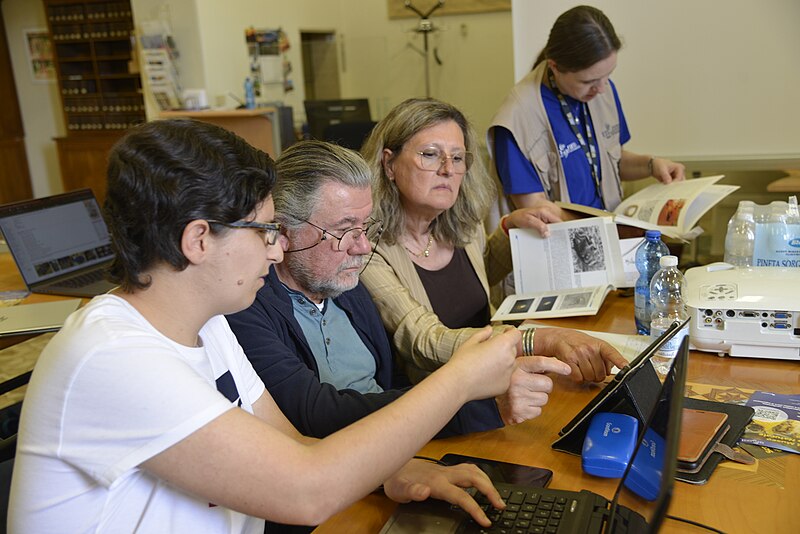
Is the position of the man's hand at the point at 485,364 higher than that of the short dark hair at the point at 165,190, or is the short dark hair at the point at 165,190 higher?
the short dark hair at the point at 165,190

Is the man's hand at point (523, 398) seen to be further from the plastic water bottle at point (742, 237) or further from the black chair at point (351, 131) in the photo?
the black chair at point (351, 131)

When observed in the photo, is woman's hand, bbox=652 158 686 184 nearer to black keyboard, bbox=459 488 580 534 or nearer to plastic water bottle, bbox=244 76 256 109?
black keyboard, bbox=459 488 580 534

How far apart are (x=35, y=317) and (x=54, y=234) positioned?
0.55 m

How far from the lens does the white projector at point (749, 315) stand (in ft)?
5.20

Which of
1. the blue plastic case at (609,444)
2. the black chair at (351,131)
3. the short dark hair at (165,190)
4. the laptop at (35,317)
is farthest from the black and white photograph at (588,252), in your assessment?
the black chair at (351,131)

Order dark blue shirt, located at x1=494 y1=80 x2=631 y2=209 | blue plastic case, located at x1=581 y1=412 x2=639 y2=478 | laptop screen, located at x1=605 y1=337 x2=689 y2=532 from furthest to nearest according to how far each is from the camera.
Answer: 1. dark blue shirt, located at x1=494 y1=80 x2=631 y2=209
2. blue plastic case, located at x1=581 y1=412 x2=639 y2=478
3. laptop screen, located at x1=605 y1=337 x2=689 y2=532

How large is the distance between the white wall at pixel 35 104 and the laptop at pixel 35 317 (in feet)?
18.6

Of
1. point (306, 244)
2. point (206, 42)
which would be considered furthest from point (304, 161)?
point (206, 42)

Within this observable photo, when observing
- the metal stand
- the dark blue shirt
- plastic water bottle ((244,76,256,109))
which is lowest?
the dark blue shirt

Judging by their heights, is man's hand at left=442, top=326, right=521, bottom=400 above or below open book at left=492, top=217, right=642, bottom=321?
above

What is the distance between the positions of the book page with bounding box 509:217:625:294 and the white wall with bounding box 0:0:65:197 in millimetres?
6524

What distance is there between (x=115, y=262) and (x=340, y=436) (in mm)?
395

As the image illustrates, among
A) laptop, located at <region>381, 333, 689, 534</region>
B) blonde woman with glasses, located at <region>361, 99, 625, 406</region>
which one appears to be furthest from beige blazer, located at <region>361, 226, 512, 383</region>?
laptop, located at <region>381, 333, 689, 534</region>

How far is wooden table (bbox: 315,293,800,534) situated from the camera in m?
1.05
